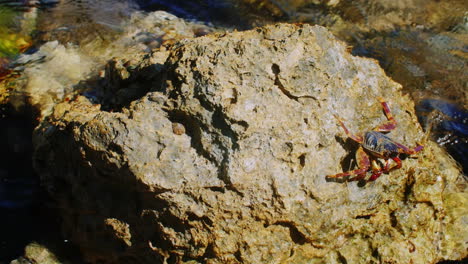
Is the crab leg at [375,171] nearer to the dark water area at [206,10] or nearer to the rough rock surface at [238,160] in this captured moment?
the rough rock surface at [238,160]

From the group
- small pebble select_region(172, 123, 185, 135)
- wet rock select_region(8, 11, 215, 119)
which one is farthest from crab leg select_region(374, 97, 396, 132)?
wet rock select_region(8, 11, 215, 119)

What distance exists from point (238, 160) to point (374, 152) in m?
1.12

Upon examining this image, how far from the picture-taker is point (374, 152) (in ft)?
10.6

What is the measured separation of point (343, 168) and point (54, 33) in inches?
180

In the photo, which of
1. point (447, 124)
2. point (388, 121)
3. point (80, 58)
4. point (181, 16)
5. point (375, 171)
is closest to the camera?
point (375, 171)

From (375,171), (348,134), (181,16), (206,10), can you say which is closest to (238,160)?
(348,134)

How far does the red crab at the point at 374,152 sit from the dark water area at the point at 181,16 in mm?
1792

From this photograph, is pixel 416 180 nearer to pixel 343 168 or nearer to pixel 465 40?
pixel 343 168

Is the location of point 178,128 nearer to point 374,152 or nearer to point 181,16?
point 374,152

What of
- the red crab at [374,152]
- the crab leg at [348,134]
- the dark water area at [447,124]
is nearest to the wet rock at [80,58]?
the crab leg at [348,134]

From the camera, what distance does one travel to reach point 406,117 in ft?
12.1

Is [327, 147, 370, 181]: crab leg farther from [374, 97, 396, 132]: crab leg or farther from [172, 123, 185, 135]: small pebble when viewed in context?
[172, 123, 185, 135]: small pebble

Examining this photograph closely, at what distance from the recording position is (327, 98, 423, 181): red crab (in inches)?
125

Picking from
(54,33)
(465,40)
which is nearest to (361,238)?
(465,40)
